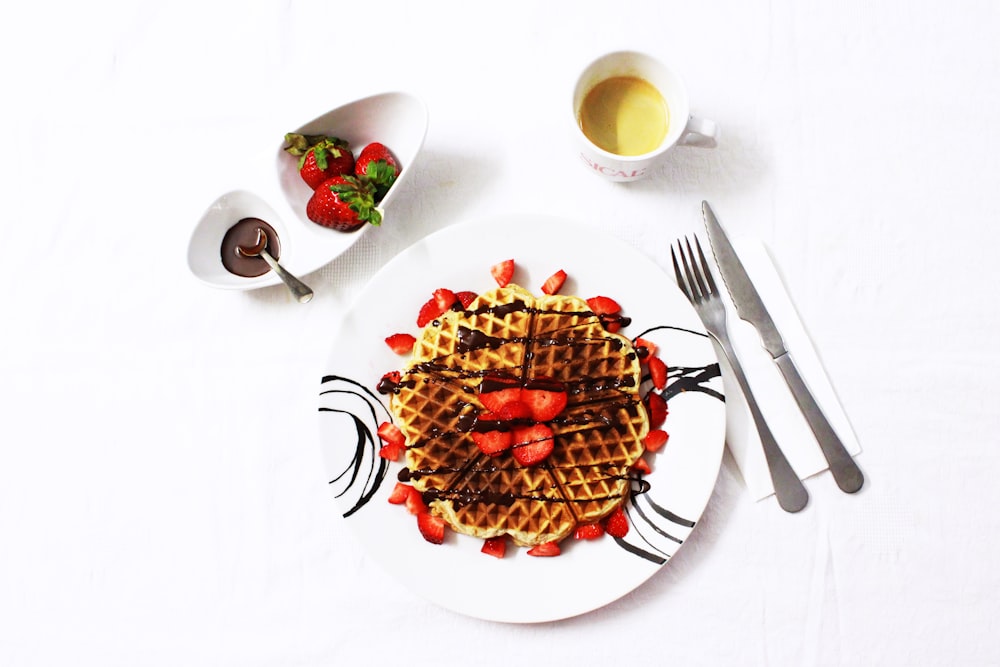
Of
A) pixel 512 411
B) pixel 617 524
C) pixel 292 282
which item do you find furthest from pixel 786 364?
pixel 292 282

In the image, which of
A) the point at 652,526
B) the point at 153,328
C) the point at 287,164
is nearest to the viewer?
the point at 652,526

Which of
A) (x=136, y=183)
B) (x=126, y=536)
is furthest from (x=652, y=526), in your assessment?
(x=136, y=183)

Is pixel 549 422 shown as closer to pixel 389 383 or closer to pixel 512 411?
pixel 512 411

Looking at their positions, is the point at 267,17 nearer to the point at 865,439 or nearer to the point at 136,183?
the point at 136,183

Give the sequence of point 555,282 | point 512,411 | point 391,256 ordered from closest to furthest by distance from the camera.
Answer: point 512,411 → point 555,282 → point 391,256

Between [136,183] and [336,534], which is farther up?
[136,183]

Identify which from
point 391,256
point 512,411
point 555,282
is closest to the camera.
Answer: point 512,411

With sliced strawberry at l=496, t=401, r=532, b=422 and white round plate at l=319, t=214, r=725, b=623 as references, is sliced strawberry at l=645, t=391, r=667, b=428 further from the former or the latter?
sliced strawberry at l=496, t=401, r=532, b=422
